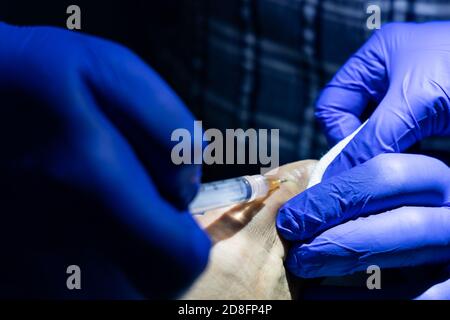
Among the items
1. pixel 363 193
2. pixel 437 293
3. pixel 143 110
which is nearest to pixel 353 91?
pixel 363 193

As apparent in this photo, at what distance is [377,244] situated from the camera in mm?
1034

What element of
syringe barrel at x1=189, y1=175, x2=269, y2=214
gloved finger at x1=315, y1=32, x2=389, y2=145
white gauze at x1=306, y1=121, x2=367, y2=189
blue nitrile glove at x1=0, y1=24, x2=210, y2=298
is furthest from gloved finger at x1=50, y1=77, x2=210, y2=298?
gloved finger at x1=315, y1=32, x2=389, y2=145

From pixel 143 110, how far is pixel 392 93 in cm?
67

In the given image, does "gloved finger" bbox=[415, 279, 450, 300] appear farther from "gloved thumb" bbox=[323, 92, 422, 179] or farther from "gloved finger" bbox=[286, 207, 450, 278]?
"gloved thumb" bbox=[323, 92, 422, 179]

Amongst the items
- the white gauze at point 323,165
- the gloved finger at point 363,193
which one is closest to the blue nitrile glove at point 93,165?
Answer: the gloved finger at point 363,193

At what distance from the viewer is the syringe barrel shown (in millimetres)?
990

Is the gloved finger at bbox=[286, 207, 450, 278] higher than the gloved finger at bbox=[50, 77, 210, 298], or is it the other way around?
the gloved finger at bbox=[50, 77, 210, 298]

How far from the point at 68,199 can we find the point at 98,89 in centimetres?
13

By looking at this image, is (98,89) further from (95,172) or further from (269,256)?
(269,256)

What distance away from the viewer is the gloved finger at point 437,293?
1079 mm

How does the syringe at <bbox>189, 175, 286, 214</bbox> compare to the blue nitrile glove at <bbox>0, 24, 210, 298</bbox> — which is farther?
the syringe at <bbox>189, 175, 286, 214</bbox>

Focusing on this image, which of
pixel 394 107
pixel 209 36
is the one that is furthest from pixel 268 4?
pixel 394 107

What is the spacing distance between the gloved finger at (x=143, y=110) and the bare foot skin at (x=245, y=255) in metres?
0.35

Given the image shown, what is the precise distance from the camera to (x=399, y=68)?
123cm
